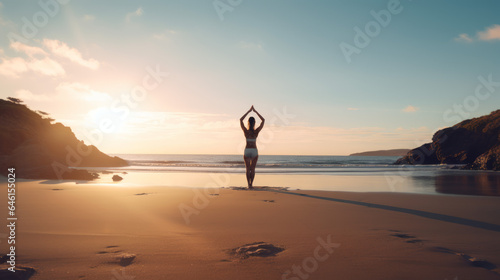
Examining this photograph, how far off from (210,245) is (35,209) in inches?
163

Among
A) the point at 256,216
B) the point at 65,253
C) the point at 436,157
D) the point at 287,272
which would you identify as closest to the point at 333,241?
the point at 287,272

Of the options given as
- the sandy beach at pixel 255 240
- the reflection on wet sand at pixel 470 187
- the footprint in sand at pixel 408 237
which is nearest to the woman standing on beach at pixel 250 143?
the sandy beach at pixel 255 240

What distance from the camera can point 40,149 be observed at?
50.9ft

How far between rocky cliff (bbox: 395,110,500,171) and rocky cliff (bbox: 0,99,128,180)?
119 ft

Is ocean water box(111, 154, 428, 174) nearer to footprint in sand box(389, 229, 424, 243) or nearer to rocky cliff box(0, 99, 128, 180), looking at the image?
rocky cliff box(0, 99, 128, 180)

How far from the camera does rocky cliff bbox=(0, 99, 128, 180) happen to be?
43.7ft

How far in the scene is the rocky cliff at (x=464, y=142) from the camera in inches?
1321

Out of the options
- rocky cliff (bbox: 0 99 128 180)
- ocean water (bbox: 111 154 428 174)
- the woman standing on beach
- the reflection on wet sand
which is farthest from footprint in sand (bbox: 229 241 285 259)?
ocean water (bbox: 111 154 428 174)

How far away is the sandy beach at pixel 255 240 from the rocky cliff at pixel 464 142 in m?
32.9

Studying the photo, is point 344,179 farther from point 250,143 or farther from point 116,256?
point 116,256

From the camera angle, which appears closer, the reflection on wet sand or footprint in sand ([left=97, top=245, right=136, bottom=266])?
footprint in sand ([left=97, top=245, right=136, bottom=266])

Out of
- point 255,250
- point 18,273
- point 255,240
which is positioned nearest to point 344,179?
point 255,240

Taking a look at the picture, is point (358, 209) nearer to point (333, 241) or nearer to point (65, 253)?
point (333, 241)

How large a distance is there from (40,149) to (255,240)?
16117 mm
